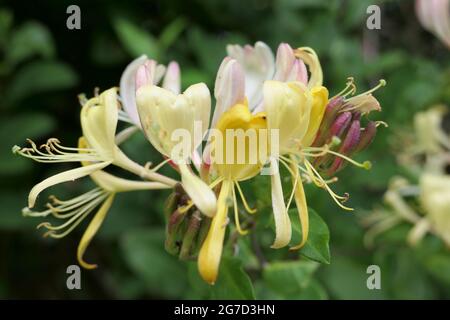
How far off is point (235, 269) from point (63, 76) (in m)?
0.85

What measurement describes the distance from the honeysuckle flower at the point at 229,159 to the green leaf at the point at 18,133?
0.86 metres

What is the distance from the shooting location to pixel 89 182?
1412 mm

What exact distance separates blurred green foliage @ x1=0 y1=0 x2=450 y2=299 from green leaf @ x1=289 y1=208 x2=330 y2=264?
0.40 metres

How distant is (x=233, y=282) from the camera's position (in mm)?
772

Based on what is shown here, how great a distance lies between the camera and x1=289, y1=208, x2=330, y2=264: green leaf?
0.69 metres

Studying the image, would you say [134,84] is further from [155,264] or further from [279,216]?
[155,264]

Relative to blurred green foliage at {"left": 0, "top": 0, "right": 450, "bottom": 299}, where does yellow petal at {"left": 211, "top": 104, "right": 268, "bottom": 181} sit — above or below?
below

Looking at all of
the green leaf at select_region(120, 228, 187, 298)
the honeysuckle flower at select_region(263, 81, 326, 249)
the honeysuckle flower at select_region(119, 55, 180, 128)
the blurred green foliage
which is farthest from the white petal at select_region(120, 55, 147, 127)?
the green leaf at select_region(120, 228, 187, 298)

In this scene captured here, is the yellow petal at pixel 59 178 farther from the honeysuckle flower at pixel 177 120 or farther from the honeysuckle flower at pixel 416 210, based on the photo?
the honeysuckle flower at pixel 416 210

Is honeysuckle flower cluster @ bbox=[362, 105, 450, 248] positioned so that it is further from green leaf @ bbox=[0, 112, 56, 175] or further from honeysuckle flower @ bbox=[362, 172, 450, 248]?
green leaf @ bbox=[0, 112, 56, 175]

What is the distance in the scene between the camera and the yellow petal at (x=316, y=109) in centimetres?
66

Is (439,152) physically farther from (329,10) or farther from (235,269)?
(235,269)

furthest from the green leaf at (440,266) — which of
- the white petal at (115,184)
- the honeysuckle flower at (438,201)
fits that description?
the white petal at (115,184)
